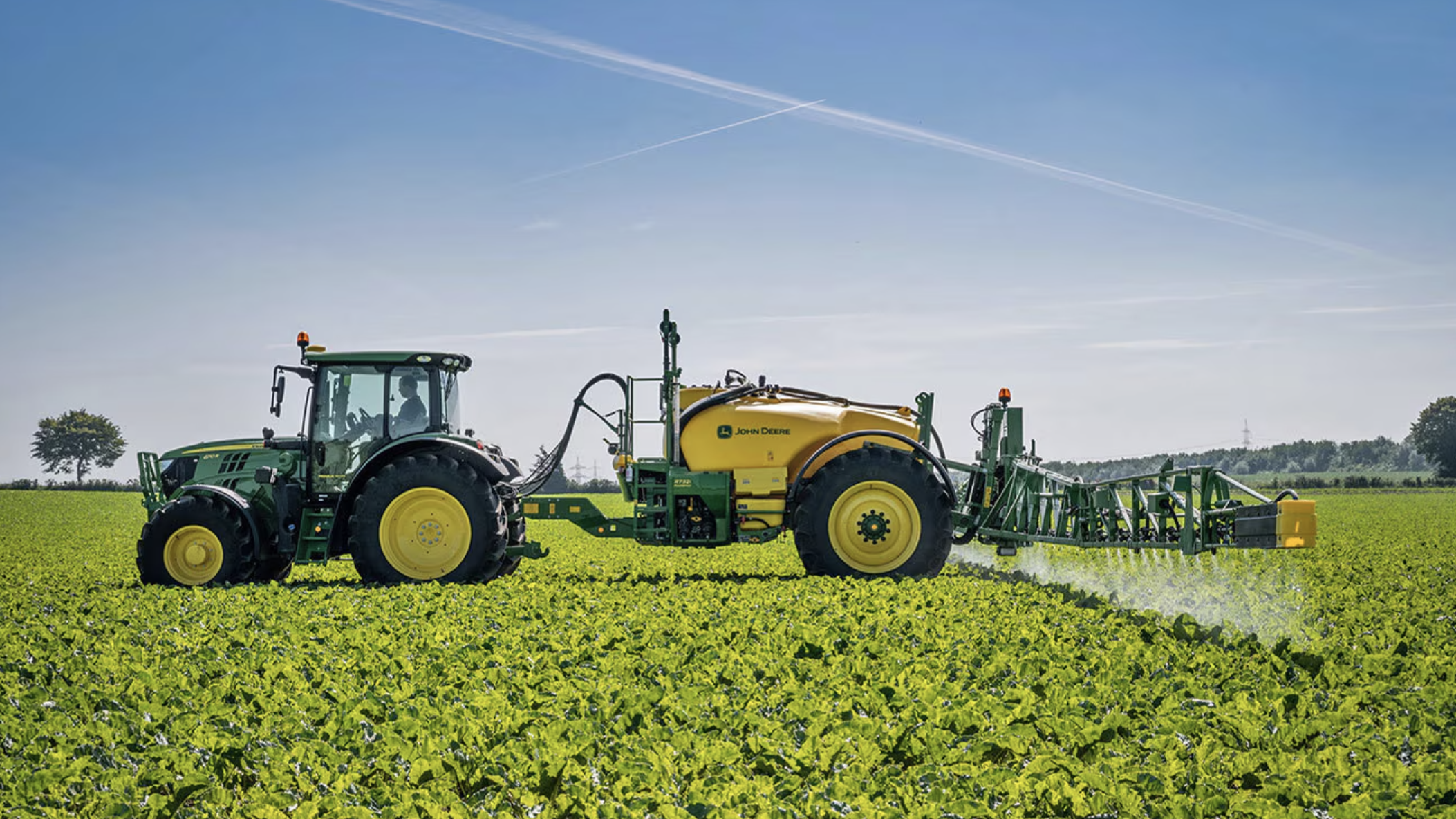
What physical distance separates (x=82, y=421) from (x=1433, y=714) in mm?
98294

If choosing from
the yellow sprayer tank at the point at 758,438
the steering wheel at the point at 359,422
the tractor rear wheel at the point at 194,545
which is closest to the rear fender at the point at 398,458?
the steering wheel at the point at 359,422

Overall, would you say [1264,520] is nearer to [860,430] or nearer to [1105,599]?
[1105,599]

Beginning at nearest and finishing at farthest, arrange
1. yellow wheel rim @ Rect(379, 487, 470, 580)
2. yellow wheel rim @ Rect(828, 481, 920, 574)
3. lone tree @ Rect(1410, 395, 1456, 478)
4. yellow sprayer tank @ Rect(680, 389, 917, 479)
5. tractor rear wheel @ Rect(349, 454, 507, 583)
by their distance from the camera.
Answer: tractor rear wheel @ Rect(349, 454, 507, 583) < yellow wheel rim @ Rect(379, 487, 470, 580) < yellow wheel rim @ Rect(828, 481, 920, 574) < yellow sprayer tank @ Rect(680, 389, 917, 479) < lone tree @ Rect(1410, 395, 1456, 478)

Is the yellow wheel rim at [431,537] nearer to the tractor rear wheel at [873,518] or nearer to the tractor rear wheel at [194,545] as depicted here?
the tractor rear wheel at [194,545]

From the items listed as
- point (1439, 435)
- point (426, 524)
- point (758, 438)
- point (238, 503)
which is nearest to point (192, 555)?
point (238, 503)

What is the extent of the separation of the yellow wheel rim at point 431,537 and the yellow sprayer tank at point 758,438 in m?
2.61

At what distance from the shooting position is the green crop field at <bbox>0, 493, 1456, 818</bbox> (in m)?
4.77

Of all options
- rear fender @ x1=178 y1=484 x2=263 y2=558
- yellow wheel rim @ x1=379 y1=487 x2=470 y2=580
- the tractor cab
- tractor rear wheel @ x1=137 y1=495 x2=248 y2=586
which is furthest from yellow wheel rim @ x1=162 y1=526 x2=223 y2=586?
yellow wheel rim @ x1=379 y1=487 x2=470 y2=580

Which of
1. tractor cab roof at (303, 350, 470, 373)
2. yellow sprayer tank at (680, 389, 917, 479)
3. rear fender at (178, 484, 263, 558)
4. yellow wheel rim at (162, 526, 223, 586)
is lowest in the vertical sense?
yellow wheel rim at (162, 526, 223, 586)

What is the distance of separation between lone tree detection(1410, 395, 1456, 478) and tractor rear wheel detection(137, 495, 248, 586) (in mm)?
78320

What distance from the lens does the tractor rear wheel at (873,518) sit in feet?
38.6

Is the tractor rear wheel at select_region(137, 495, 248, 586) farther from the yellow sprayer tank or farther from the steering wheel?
the yellow sprayer tank

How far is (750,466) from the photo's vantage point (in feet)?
39.8

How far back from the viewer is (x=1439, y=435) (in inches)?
2963
